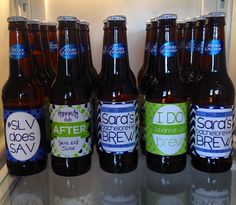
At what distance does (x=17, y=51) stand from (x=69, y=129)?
19 centimetres

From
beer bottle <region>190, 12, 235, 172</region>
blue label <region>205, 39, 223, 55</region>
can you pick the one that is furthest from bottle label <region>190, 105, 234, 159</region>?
blue label <region>205, 39, 223, 55</region>

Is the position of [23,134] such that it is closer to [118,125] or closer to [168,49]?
[118,125]

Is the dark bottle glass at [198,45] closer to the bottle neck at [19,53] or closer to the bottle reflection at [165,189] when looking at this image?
the bottle reflection at [165,189]

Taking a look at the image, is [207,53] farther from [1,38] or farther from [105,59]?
[1,38]

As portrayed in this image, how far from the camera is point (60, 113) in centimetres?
64

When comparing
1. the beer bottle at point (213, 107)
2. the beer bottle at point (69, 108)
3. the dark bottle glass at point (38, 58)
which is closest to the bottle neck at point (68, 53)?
the beer bottle at point (69, 108)

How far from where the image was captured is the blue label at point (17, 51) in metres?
0.65

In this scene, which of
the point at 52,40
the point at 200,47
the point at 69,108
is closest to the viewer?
the point at 69,108

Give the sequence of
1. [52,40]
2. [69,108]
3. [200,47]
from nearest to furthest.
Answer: [69,108]
[200,47]
[52,40]

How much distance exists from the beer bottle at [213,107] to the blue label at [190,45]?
0.41 ft

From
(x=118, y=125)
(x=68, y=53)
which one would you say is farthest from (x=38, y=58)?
(x=118, y=125)

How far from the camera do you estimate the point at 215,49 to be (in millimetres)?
652

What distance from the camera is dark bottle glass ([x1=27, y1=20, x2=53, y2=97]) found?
759mm

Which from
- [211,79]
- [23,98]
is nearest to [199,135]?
[211,79]
